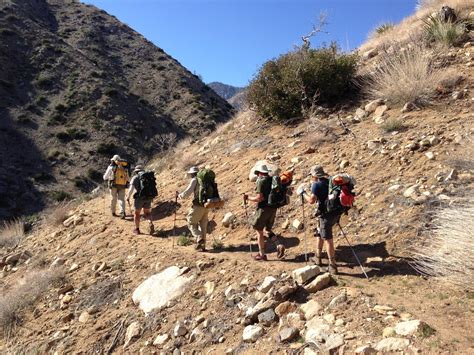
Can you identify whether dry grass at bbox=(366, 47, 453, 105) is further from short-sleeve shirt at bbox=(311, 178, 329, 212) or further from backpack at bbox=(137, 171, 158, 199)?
backpack at bbox=(137, 171, 158, 199)

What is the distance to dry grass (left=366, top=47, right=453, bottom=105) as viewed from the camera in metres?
9.24

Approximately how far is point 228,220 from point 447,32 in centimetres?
732

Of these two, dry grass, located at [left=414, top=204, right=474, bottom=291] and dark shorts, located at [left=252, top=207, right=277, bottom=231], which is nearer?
dry grass, located at [left=414, top=204, right=474, bottom=291]

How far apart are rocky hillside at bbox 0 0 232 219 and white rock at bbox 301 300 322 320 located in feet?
62.6

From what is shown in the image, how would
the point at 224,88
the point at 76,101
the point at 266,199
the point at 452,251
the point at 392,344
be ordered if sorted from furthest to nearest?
the point at 224,88
the point at 76,101
the point at 266,199
the point at 452,251
the point at 392,344

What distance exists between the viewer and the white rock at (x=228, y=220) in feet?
29.0

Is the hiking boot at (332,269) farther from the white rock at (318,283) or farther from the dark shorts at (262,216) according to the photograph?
the dark shorts at (262,216)

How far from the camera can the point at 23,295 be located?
330 inches

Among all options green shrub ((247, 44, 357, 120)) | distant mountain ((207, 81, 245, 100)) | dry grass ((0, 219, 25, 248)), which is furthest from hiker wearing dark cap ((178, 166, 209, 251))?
distant mountain ((207, 81, 245, 100))

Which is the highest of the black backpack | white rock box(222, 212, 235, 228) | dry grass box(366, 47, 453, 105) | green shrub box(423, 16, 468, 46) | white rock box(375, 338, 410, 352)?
green shrub box(423, 16, 468, 46)

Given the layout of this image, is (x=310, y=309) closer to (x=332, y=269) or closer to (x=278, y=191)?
(x=332, y=269)

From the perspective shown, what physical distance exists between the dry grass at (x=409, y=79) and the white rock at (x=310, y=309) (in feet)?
19.5

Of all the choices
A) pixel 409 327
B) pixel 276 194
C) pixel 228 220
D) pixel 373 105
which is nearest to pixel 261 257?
pixel 276 194

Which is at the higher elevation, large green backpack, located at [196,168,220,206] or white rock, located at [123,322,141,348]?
large green backpack, located at [196,168,220,206]
